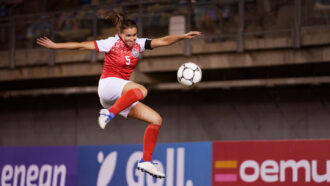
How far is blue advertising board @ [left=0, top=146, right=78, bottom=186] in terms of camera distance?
10.8 meters

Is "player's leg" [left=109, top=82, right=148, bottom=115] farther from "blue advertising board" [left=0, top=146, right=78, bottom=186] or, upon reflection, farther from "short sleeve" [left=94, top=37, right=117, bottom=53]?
"blue advertising board" [left=0, top=146, right=78, bottom=186]

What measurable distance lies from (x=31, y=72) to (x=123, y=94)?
642 centimetres

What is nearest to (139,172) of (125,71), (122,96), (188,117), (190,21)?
(190,21)

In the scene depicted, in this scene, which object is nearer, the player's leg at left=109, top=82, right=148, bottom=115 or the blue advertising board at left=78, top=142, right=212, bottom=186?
the player's leg at left=109, top=82, right=148, bottom=115

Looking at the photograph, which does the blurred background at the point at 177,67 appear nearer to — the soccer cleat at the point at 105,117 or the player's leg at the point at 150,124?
the player's leg at the point at 150,124

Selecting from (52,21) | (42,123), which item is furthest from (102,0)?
(42,123)

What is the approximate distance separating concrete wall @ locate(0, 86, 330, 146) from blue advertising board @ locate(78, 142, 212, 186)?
2.65 m

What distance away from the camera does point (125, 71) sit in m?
7.07

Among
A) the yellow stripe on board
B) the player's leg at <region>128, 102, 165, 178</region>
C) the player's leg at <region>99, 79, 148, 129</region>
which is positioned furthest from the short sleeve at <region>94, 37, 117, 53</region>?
the yellow stripe on board

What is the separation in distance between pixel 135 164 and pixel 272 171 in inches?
92.6

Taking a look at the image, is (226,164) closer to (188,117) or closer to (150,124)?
(150,124)

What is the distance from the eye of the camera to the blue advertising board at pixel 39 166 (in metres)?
10.8

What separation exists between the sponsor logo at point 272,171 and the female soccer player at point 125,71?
243 centimetres

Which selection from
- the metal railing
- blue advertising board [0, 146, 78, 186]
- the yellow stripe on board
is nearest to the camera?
the yellow stripe on board
